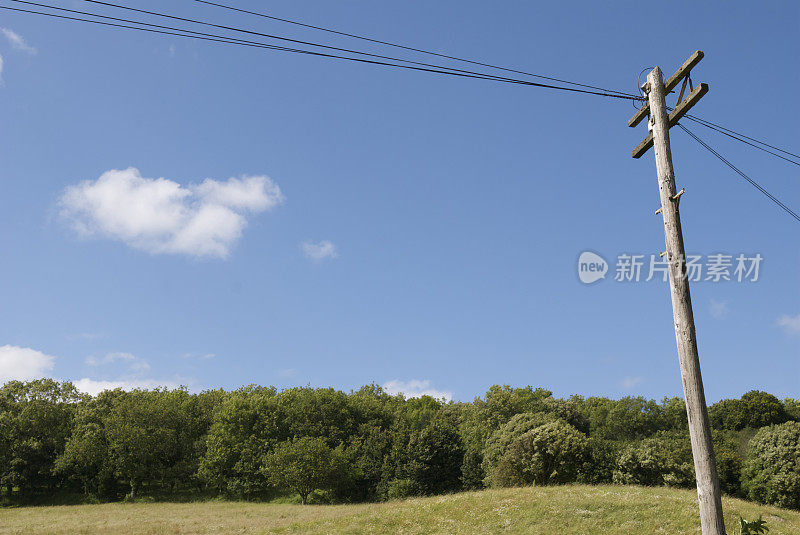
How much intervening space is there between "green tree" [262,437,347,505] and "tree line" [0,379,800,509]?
128 millimetres

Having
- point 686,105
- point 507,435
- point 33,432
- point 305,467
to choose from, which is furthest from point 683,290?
point 33,432

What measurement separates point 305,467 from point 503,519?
25.8m

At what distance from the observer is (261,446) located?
54625 millimetres

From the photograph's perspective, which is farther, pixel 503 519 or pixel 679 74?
pixel 503 519

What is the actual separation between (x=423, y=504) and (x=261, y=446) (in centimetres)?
2884

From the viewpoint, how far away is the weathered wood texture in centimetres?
873

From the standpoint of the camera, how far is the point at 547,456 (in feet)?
133

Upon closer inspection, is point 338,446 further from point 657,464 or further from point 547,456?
point 657,464

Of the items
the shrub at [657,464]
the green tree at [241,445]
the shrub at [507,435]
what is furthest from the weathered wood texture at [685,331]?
the green tree at [241,445]

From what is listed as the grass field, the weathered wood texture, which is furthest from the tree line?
the weathered wood texture

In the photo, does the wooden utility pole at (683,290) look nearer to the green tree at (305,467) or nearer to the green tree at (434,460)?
the green tree at (305,467)

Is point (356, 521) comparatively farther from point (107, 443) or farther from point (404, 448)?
point (107, 443)

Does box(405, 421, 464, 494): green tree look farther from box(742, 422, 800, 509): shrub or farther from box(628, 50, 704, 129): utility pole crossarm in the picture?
box(628, 50, 704, 129): utility pole crossarm

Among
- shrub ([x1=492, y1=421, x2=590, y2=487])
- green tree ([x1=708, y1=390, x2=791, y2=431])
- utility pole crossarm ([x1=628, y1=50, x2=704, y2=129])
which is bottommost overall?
shrub ([x1=492, y1=421, x2=590, y2=487])
